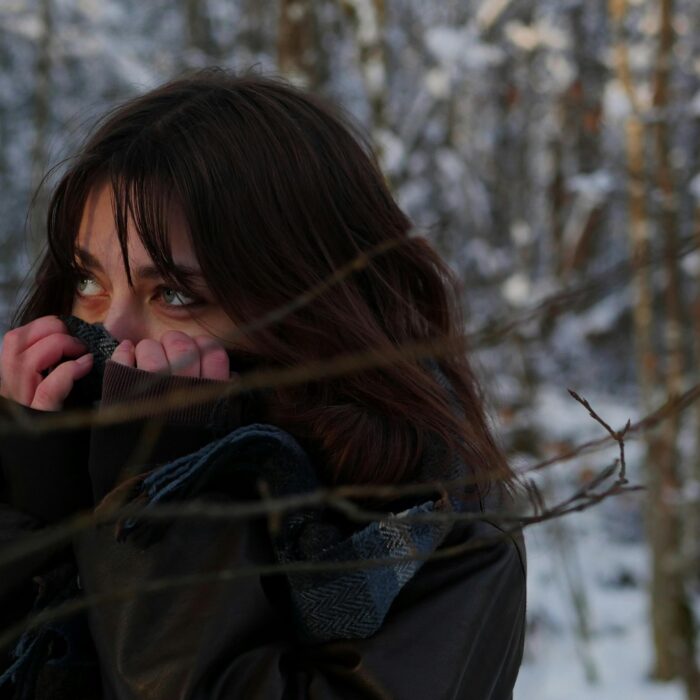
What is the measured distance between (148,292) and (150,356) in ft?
0.50

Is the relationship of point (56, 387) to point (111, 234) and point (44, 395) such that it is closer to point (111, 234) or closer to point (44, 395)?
point (44, 395)

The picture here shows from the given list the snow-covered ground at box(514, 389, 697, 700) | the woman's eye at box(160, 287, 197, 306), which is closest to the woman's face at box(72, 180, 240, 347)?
the woman's eye at box(160, 287, 197, 306)

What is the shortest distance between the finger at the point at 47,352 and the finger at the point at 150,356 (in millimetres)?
100

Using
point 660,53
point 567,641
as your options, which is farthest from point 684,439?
point 660,53

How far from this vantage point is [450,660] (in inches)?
48.0

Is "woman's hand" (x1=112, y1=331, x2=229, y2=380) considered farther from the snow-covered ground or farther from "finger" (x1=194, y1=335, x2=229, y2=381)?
the snow-covered ground

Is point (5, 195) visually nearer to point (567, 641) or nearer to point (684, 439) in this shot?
point (567, 641)

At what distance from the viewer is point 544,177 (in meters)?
8.62

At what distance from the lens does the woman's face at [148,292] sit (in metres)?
1.38

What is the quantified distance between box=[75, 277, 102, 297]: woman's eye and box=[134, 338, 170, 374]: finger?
0.74 feet

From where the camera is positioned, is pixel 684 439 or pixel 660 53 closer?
pixel 660 53

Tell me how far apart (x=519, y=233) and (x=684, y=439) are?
10.8 ft

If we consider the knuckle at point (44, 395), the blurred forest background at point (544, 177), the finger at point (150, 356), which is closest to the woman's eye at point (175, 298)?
the finger at point (150, 356)

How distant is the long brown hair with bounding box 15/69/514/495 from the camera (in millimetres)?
1340
